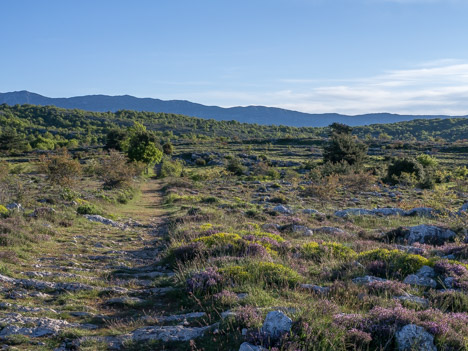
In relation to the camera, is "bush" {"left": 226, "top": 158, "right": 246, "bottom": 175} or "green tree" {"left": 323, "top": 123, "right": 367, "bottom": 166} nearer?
"green tree" {"left": 323, "top": 123, "right": 367, "bottom": 166}

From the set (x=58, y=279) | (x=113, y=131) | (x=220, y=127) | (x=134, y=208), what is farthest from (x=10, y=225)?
(x=220, y=127)

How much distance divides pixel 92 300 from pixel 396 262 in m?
6.42

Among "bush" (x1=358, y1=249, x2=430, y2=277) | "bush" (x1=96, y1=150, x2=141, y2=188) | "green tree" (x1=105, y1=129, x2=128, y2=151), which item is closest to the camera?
"bush" (x1=358, y1=249, x2=430, y2=277)

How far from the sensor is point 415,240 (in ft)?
42.6

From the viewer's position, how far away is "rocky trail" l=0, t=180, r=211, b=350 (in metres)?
5.29

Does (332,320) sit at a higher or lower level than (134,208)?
higher

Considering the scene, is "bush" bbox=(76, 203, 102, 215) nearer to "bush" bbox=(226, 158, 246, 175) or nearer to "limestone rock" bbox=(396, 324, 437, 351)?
"limestone rock" bbox=(396, 324, 437, 351)

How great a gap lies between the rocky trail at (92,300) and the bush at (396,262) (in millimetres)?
4438

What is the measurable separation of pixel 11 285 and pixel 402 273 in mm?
8016

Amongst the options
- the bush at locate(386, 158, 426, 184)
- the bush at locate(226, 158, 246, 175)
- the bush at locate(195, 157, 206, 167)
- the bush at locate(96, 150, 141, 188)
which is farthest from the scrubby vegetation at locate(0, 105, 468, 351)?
the bush at locate(195, 157, 206, 167)

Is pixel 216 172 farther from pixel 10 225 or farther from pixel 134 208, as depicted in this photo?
pixel 10 225

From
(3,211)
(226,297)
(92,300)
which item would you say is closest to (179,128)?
(3,211)

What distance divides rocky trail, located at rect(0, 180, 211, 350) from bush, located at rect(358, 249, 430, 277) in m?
4.44

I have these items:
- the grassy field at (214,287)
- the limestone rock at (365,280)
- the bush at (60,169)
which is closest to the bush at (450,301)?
the grassy field at (214,287)
